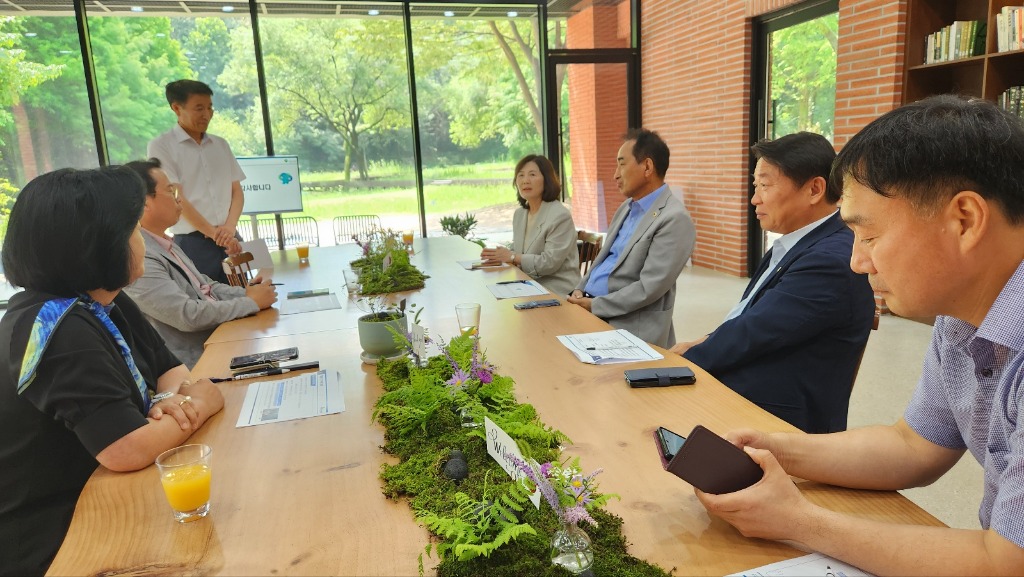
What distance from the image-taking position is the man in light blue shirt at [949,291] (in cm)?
85

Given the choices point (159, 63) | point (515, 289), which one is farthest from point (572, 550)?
point (159, 63)

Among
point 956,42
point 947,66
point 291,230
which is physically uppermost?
point 956,42

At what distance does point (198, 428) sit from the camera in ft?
4.80

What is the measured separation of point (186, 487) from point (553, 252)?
9.19ft

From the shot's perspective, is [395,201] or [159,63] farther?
[395,201]

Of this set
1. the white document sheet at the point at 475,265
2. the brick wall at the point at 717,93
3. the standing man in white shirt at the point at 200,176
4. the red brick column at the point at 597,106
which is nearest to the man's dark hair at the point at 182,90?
the standing man in white shirt at the point at 200,176

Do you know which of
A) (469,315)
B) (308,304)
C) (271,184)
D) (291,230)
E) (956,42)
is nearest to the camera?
(469,315)

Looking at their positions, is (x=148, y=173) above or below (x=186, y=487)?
above

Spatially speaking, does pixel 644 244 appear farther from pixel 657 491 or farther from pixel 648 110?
pixel 648 110

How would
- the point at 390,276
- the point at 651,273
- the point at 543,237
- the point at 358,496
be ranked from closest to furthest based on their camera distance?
1. the point at 358,496
2. the point at 651,273
3. the point at 390,276
4. the point at 543,237

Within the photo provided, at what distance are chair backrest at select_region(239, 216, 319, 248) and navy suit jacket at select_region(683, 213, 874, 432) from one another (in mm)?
6206

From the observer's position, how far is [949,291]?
0.95 meters

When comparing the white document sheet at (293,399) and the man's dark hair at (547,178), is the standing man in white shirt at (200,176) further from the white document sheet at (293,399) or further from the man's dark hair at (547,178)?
the white document sheet at (293,399)

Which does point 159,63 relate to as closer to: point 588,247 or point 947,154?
point 588,247
